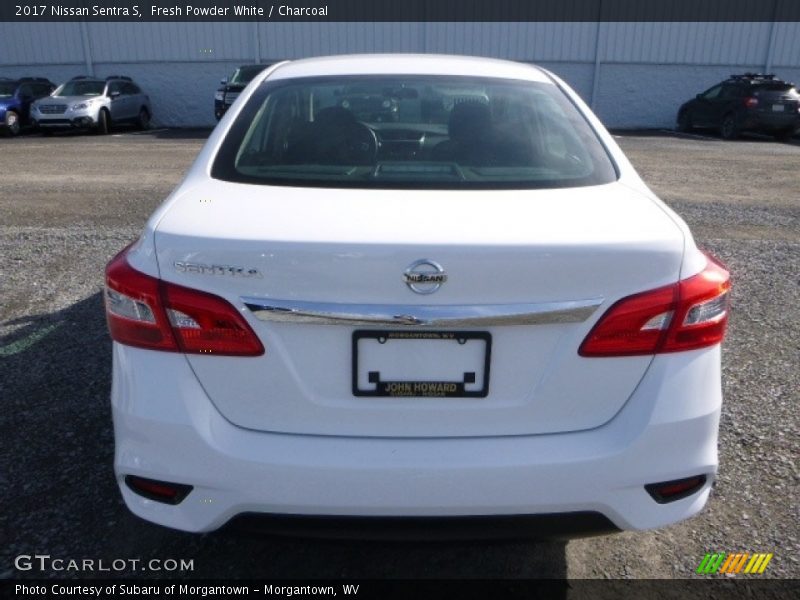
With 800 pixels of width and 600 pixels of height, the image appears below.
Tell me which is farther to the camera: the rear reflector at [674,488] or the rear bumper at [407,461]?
the rear reflector at [674,488]

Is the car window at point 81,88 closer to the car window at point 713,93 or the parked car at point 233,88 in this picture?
the parked car at point 233,88

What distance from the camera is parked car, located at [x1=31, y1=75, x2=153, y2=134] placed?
19.5m

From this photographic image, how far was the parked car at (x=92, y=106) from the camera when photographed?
1947 centimetres

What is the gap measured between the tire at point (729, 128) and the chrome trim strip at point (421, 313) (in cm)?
1950

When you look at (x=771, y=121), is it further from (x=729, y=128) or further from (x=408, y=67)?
(x=408, y=67)

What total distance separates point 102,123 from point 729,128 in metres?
17.3

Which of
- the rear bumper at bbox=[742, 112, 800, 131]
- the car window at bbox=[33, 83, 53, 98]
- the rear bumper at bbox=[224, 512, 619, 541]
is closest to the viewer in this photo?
the rear bumper at bbox=[224, 512, 619, 541]

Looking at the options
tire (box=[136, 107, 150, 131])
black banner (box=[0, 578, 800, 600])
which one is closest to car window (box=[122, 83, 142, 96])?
tire (box=[136, 107, 150, 131])

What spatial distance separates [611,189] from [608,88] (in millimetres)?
24893

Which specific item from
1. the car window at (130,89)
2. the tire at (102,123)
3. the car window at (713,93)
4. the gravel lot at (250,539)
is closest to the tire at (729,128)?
the car window at (713,93)

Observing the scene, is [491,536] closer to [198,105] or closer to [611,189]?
[611,189]

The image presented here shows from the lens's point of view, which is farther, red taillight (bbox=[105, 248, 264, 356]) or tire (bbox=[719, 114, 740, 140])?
tire (bbox=[719, 114, 740, 140])

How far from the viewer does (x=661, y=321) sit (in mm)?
1899
